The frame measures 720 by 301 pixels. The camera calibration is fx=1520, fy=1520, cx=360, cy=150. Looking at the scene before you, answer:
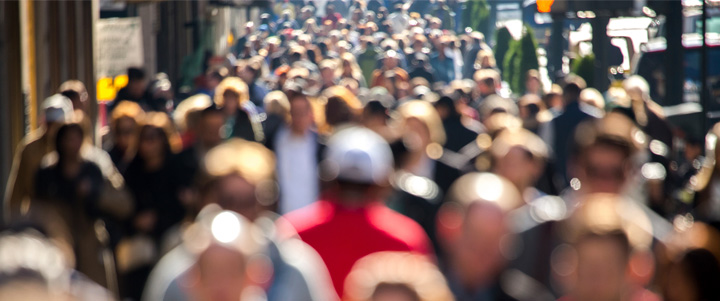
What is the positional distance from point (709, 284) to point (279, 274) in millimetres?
1380

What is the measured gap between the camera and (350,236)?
5.77 meters

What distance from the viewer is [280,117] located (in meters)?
10.5

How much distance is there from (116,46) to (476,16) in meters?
25.7

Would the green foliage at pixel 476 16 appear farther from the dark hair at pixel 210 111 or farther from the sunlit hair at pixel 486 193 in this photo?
the sunlit hair at pixel 486 193

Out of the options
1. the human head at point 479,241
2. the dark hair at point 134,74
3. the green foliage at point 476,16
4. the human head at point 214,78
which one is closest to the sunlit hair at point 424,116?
the human head at point 479,241

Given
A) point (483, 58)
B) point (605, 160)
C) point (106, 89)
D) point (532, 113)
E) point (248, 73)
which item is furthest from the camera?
point (483, 58)

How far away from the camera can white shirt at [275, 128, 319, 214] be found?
30.1ft

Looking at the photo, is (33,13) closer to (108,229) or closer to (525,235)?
(108,229)

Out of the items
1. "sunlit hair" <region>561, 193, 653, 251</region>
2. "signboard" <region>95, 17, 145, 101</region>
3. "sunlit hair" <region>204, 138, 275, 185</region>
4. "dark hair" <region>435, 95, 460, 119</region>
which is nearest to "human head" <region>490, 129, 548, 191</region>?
"sunlit hair" <region>204, 138, 275, 185</region>

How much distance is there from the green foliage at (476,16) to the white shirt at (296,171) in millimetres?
29266

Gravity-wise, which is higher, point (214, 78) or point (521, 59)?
point (214, 78)

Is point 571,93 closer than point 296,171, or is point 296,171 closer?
point 296,171

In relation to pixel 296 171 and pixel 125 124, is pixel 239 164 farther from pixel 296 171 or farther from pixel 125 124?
pixel 125 124

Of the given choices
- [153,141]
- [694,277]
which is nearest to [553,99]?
[153,141]
